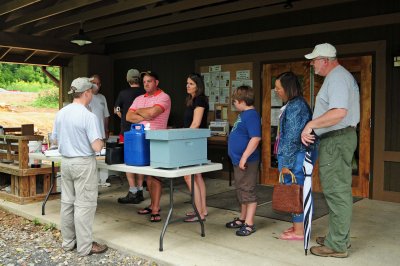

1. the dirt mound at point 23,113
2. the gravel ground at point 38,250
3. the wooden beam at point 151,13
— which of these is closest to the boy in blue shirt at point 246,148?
the gravel ground at point 38,250

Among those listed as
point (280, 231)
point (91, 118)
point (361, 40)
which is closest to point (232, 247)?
Result: point (280, 231)

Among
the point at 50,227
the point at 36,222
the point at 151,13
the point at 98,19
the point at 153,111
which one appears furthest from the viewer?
the point at 98,19

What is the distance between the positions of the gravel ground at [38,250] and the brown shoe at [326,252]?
1.22 meters

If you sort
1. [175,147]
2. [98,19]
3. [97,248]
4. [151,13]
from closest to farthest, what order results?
[175,147] → [97,248] → [151,13] → [98,19]

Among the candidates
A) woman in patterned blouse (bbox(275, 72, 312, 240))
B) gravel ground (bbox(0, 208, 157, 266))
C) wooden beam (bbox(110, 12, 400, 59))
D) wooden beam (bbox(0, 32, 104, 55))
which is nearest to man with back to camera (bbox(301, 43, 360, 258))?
woman in patterned blouse (bbox(275, 72, 312, 240))

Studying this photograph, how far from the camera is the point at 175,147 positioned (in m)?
3.27

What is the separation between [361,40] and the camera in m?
5.20

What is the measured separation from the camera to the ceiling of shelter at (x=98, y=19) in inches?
238

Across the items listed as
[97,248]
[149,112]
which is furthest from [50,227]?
[149,112]

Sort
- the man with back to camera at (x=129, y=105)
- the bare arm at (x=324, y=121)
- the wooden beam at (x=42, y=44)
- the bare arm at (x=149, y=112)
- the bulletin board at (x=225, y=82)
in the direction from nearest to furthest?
the bare arm at (x=324, y=121) → the bare arm at (x=149, y=112) → the man with back to camera at (x=129, y=105) → the bulletin board at (x=225, y=82) → the wooden beam at (x=42, y=44)

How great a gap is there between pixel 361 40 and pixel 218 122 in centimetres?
242

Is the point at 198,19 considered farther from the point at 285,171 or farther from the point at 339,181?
the point at 339,181

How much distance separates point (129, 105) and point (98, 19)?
→ 3614mm

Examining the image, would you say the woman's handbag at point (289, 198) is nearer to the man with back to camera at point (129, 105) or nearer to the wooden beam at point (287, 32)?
the man with back to camera at point (129, 105)
